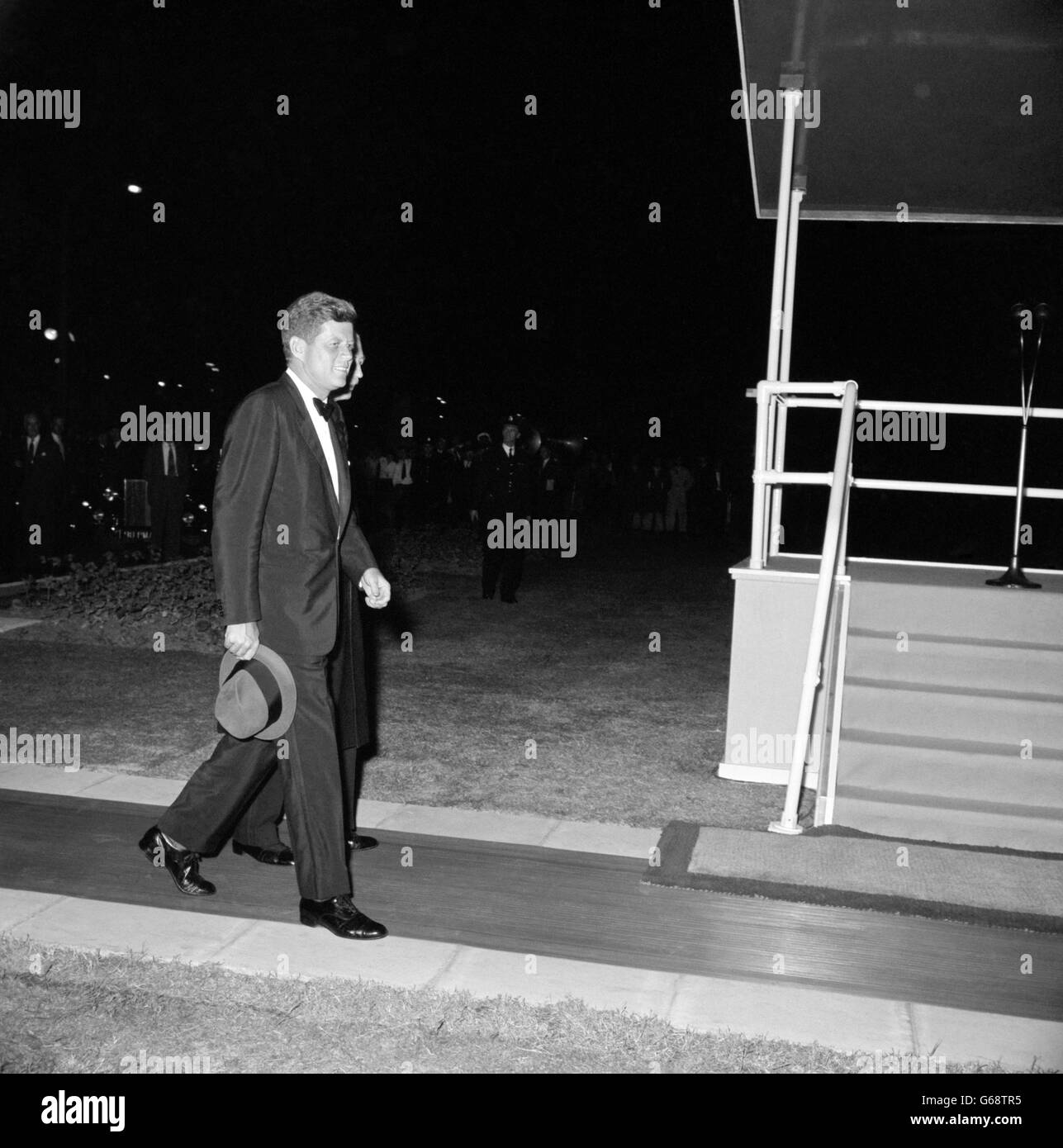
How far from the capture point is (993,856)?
15.8 ft

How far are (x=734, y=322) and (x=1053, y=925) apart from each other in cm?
4099

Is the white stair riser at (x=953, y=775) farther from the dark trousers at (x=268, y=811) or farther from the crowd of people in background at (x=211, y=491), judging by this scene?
the crowd of people in background at (x=211, y=491)

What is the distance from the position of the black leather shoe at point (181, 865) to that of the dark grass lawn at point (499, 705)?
1485 mm

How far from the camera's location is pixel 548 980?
3646mm

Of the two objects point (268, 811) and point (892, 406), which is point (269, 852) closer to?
point (268, 811)

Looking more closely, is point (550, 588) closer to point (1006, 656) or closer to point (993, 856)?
point (1006, 656)

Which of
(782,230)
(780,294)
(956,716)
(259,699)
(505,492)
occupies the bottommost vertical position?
(956,716)

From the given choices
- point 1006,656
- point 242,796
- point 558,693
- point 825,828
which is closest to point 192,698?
point 558,693


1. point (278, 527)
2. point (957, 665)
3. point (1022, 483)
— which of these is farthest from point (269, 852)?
point (1022, 483)

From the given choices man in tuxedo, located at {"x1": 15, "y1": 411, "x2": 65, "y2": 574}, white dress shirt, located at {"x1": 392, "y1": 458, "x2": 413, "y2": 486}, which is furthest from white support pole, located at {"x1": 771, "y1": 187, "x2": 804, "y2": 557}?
white dress shirt, located at {"x1": 392, "y1": 458, "x2": 413, "y2": 486}

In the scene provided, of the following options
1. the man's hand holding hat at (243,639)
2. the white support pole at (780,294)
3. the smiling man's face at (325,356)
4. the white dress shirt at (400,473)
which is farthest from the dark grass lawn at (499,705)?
the white dress shirt at (400,473)

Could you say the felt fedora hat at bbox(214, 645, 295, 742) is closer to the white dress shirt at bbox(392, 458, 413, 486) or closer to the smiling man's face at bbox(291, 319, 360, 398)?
the smiling man's face at bbox(291, 319, 360, 398)

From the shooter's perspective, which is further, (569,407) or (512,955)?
(569,407)

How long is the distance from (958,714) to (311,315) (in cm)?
346
